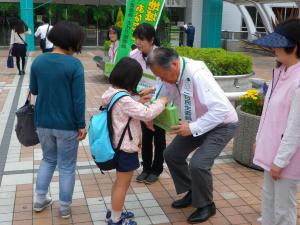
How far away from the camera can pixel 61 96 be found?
318cm

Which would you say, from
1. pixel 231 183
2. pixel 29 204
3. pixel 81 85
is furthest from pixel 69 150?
pixel 231 183

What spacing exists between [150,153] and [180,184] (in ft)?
2.49

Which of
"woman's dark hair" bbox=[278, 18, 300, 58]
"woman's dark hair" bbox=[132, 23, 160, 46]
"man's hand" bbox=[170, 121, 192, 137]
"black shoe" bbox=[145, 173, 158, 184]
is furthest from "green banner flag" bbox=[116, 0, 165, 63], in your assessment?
"woman's dark hair" bbox=[278, 18, 300, 58]

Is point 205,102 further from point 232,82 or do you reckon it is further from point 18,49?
point 18,49

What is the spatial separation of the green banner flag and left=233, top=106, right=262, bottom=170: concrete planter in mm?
2226

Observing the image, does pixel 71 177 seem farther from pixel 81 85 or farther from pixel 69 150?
pixel 81 85

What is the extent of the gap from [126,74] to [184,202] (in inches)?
55.8

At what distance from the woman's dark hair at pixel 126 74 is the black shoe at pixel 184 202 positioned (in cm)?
126

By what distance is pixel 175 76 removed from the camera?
125 inches

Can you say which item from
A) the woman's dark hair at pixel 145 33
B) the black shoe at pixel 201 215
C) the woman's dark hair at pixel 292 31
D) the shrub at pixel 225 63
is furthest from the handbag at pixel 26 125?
the shrub at pixel 225 63

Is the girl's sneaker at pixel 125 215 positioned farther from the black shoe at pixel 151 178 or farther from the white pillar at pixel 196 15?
the white pillar at pixel 196 15

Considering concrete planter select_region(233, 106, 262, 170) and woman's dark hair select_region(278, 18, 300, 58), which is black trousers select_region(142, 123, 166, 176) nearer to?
concrete planter select_region(233, 106, 262, 170)

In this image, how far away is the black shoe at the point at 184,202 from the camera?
377 cm

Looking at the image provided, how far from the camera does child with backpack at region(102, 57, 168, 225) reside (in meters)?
3.04
